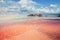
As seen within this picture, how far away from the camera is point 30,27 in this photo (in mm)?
1057

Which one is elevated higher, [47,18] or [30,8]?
[30,8]

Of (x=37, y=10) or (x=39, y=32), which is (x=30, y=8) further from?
(x=39, y=32)

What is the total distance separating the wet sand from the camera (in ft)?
3.40

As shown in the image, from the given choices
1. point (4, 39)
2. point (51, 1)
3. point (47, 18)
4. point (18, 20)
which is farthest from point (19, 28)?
point (51, 1)

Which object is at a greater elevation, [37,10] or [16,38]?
[37,10]

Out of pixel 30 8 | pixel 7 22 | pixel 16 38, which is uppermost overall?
pixel 30 8

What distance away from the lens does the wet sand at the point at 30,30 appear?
1.04 meters

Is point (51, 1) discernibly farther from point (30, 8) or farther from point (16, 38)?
point (16, 38)

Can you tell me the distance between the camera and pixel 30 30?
105cm

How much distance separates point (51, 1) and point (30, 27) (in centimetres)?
36

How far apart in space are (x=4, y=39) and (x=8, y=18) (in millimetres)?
220

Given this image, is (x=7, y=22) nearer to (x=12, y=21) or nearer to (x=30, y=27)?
(x=12, y=21)

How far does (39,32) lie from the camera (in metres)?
1.05

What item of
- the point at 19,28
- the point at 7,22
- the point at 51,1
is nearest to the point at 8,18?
the point at 7,22
